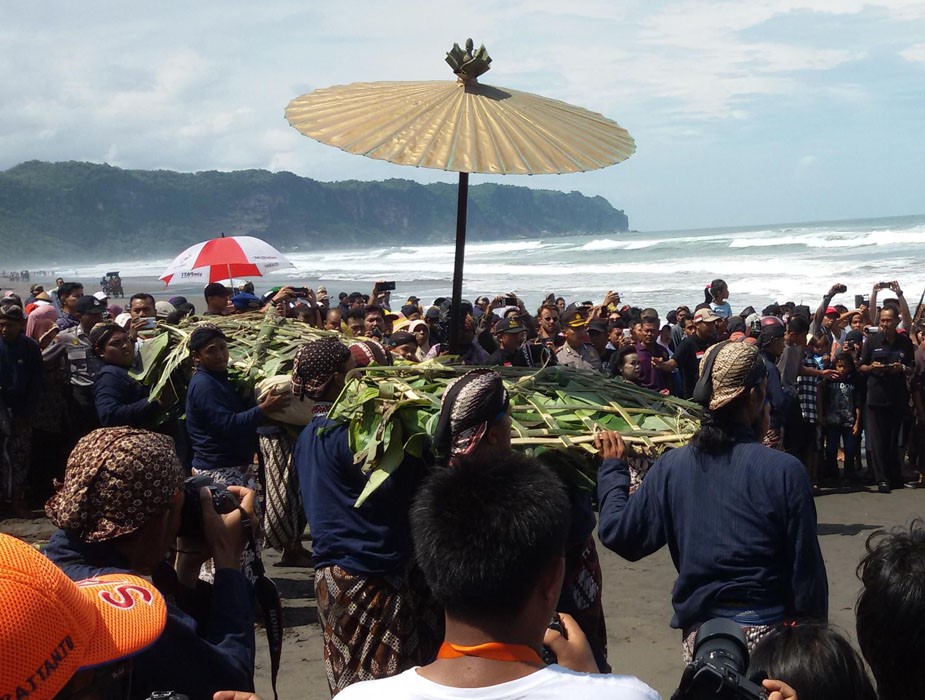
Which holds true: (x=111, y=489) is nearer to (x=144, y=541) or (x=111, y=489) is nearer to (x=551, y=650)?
(x=144, y=541)

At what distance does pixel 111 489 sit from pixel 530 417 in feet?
6.03

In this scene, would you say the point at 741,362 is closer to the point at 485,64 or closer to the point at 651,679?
the point at 485,64

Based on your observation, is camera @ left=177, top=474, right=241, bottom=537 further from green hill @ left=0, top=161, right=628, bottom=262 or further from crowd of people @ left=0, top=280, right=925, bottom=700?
green hill @ left=0, top=161, right=628, bottom=262

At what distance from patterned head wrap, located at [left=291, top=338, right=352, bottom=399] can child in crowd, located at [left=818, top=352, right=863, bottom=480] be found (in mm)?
7277

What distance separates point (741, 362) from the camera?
3090 millimetres

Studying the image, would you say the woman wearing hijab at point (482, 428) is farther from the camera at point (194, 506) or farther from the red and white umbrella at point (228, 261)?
the red and white umbrella at point (228, 261)

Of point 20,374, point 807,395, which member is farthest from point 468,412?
point 807,395

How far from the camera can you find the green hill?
6093 inches

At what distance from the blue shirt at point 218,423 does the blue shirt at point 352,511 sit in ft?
5.72

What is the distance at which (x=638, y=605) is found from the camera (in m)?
6.43

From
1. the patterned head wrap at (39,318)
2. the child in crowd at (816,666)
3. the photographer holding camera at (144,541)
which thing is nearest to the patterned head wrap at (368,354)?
the photographer holding camera at (144,541)

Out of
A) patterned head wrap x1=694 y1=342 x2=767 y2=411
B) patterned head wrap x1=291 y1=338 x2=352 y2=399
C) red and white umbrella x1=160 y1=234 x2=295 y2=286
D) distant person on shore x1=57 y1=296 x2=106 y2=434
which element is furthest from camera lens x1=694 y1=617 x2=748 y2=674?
red and white umbrella x1=160 y1=234 x2=295 y2=286

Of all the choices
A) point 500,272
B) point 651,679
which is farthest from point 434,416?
point 500,272

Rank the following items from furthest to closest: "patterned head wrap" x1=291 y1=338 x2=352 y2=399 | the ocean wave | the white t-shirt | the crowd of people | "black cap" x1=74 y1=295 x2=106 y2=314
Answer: the ocean wave, "black cap" x1=74 y1=295 x2=106 y2=314, "patterned head wrap" x1=291 y1=338 x2=352 y2=399, the crowd of people, the white t-shirt
